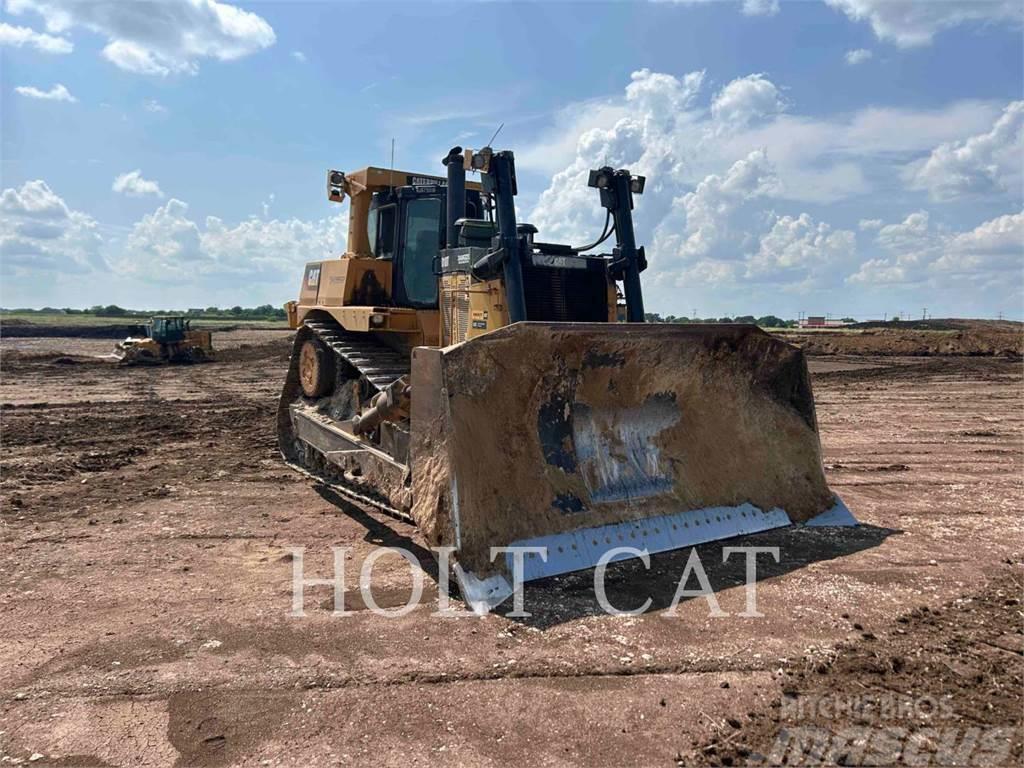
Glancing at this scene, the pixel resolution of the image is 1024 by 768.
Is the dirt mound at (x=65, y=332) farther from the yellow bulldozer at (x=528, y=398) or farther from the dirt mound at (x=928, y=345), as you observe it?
the yellow bulldozer at (x=528, y=398)

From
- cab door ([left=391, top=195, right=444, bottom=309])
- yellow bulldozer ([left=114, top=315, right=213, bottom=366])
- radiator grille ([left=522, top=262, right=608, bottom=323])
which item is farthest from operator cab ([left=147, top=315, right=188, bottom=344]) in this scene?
radiator grille ([left=522, top=262, right=608, bottom=323])

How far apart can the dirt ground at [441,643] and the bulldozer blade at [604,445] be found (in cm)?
29

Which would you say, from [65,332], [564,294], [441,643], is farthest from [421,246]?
[65,332]

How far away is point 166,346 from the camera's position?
87.7 ft

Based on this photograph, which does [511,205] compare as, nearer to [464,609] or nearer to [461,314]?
[461,314]

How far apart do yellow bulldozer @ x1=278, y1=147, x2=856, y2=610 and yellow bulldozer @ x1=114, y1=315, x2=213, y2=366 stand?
2160cm

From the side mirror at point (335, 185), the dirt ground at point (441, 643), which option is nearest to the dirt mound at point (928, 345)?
the side mirror at point (335, 185)

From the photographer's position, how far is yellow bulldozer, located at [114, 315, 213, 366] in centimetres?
2603

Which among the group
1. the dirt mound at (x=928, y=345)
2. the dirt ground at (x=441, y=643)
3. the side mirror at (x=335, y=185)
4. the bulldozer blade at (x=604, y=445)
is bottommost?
the dirt ground at (x=441, y=643)

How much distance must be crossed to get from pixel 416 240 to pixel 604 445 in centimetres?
312

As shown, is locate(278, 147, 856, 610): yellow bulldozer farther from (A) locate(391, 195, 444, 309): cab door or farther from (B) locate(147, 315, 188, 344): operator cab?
(B) locate(147, 315, 188, 344): operator cab

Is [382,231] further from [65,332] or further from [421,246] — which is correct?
[65,332]

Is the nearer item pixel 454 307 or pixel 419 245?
pixel 454 307

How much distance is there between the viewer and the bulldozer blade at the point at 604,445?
4336 millimetres
